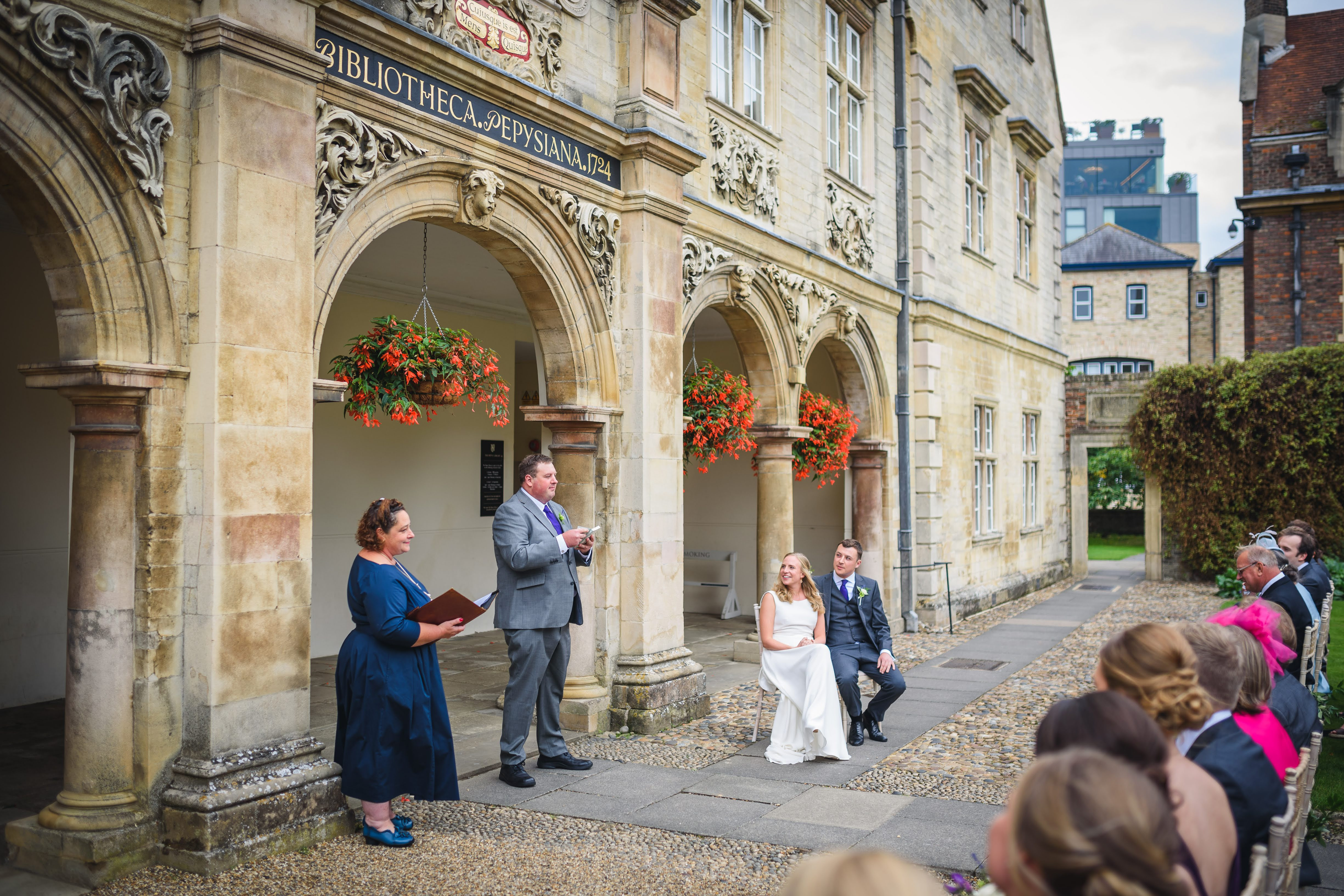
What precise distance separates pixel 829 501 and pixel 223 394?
10413 millimetres

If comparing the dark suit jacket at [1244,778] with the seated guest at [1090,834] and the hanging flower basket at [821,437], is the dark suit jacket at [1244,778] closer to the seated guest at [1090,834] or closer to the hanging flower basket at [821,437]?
the seated guest at [1090,834]

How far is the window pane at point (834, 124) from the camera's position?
1150cm

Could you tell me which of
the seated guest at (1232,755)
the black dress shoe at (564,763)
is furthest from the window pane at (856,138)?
the seated guest at (1232,755)

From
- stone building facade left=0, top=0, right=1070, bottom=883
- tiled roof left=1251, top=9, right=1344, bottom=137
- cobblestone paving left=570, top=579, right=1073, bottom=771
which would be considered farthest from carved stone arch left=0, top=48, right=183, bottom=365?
tiled roof left=1251, top=9, right=1344, bottom=137

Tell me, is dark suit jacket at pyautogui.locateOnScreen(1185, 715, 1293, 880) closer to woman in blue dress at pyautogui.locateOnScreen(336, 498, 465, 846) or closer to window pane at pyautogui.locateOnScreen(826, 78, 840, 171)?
woman in blue dress at pyautogui.locateOnScreen(336, 498, 465, 846)

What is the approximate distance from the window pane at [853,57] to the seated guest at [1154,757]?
1085 centimetres

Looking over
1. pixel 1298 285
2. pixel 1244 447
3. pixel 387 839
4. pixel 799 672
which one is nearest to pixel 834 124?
pixel 799 672

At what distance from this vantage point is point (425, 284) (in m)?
7.08

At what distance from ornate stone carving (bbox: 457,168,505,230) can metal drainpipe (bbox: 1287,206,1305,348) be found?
1953 centimetres

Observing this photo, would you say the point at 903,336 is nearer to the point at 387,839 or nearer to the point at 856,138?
the point at 856,138

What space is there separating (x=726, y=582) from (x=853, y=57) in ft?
21.7

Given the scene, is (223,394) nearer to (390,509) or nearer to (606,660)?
(390,509)

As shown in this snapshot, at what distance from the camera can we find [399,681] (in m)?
4.80

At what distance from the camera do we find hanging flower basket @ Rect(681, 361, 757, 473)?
9109mm
